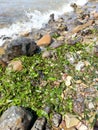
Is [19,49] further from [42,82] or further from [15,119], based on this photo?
[15,119]

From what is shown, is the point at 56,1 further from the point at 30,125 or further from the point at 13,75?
the point at 30,125

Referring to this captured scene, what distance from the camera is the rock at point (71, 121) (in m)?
5.49

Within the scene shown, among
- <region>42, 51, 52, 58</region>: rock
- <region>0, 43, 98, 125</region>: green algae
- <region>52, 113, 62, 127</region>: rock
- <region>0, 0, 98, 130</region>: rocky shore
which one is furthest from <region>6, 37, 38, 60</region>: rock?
<region>52, 113, 62, 127</region>: rock

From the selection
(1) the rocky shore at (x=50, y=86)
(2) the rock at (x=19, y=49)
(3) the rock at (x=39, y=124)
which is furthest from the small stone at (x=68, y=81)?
(2) the rock at (x=19, y=49)

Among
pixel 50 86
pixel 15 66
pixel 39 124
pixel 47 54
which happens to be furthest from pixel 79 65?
pixel 39 124

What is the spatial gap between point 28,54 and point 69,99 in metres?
2.68

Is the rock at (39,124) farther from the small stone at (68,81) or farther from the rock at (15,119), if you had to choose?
the small stone at (68,81)

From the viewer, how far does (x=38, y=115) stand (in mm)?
5719

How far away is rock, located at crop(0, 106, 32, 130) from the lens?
5.21 meters

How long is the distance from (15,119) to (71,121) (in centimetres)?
119

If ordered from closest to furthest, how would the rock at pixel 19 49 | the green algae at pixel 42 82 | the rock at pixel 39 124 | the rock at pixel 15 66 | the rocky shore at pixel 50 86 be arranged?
the rock at pixel 39 124, the rocky shore at pixel 50 86, the green algae at pixel 42 82, the rock at pixel 15 66, the rock at pixel 19 49

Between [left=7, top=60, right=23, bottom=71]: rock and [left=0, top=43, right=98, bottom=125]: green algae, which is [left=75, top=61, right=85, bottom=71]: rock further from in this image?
[left=7, top=60, right=23, bottom=71]: rock

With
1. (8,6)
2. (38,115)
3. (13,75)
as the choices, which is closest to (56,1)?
(8,6)

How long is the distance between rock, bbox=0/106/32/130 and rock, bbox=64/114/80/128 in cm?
79
